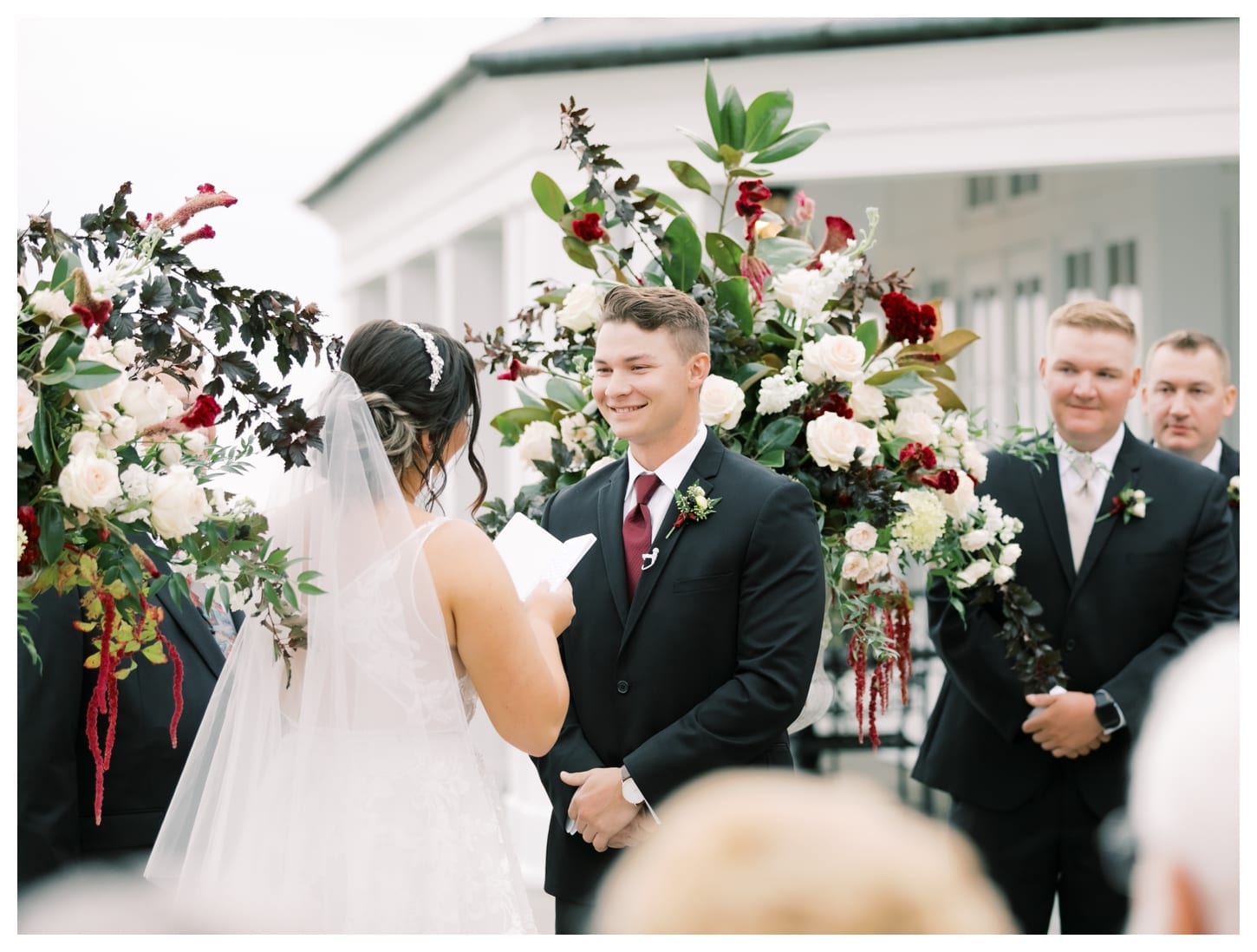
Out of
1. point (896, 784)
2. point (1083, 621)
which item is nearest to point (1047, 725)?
point (1083, 621)

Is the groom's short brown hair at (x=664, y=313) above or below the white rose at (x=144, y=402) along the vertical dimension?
above

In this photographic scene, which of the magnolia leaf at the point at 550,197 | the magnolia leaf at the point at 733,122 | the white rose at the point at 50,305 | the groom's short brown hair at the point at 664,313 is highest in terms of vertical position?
the magnolia leaf at the point at 733,122

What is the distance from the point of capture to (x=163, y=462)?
2592 millimetres

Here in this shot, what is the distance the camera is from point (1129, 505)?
13.7ft

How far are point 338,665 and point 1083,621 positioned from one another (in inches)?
94.4

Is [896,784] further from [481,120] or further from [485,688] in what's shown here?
[485,688]

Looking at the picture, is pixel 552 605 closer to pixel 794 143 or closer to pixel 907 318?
pixel 907 318

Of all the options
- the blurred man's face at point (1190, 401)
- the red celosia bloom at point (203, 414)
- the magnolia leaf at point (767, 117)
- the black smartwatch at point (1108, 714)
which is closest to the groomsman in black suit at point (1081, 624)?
the black smartwatch at point (1108, 714)

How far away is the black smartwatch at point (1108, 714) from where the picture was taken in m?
4.02

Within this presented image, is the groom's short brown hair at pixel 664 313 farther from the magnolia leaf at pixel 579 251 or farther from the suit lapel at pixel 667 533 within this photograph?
the magnolia leaf at pixel 579 251

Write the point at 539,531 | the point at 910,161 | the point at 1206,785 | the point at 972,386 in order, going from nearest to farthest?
the point at 1206,785 → the point at 539,531 → the point at 910,161 → the point at 972,386

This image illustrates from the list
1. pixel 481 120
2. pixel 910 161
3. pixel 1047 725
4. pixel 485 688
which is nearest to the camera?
pixel 485 688

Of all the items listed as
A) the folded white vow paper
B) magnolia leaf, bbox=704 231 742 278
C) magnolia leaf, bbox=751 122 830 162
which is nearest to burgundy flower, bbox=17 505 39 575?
the folded white vow paper

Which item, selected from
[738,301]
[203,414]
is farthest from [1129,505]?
[203,414]
